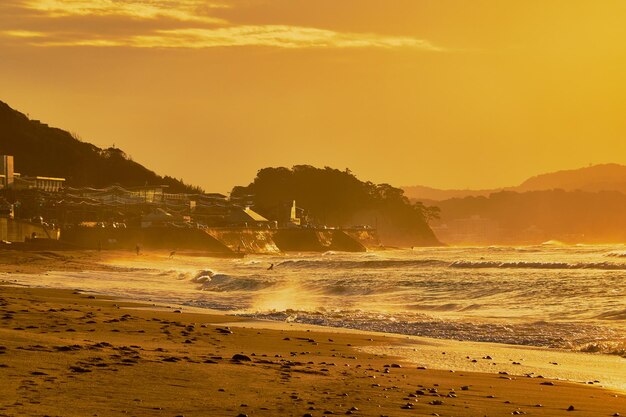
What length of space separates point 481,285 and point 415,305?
9.13 meters

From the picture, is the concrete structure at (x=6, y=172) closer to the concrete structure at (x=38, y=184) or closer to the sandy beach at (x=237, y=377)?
the concrete structure at (x=38, y=184)

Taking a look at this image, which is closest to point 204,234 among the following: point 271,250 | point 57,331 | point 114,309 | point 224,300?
point 271,250

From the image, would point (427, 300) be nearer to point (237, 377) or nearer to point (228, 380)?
point (237, 377)

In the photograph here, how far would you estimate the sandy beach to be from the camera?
429 inches

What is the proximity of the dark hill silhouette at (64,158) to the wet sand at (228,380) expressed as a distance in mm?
155342

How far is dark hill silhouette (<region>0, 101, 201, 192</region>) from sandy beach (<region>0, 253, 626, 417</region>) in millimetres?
154696

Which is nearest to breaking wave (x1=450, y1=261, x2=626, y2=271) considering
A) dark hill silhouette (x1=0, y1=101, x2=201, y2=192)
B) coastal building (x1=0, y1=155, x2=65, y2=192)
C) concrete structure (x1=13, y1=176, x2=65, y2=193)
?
coastal building (x1=0, y1=155, x2=65, y2=192)

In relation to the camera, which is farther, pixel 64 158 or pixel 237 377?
pixel 64 158

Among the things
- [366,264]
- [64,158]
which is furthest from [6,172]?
[366,264]

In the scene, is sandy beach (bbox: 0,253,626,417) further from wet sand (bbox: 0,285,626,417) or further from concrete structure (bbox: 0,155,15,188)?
concrete structure (bbox: 0,155,15,188)

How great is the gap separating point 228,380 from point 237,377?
0.32 meters

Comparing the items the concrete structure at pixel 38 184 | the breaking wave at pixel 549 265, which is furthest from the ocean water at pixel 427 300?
the concrete structure at pixel 38 184

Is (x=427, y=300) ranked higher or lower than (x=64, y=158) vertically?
lower

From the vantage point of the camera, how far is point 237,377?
13172 millimetres
